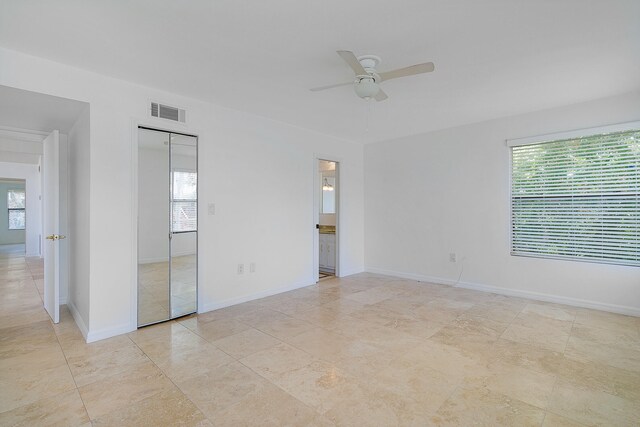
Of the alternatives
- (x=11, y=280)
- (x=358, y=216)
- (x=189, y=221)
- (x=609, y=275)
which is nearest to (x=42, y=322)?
(x=189, y=221)

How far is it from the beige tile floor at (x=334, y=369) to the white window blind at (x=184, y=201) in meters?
1.09

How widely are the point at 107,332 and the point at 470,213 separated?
487 cm

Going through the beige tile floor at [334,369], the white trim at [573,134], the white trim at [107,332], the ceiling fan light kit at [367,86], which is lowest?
the beige tile floor at [334,369]

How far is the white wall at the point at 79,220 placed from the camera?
10.1 feet

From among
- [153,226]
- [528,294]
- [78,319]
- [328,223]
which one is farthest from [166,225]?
[528,294]

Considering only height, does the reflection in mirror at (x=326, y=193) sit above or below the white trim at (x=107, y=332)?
above

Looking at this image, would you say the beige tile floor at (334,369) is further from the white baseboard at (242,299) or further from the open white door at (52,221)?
the open white door at (52,221)

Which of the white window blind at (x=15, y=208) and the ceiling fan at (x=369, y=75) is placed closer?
the ceiling fan at (x=369, y=75)

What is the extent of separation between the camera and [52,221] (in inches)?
136

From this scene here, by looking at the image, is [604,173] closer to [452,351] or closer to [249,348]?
[452,351]

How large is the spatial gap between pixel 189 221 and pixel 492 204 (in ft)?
13.7

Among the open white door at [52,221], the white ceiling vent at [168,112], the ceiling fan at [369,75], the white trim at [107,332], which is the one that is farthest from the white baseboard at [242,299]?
the ceiling fan at [369,75]

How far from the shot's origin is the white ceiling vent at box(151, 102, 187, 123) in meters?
3.34

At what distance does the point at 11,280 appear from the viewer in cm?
541
